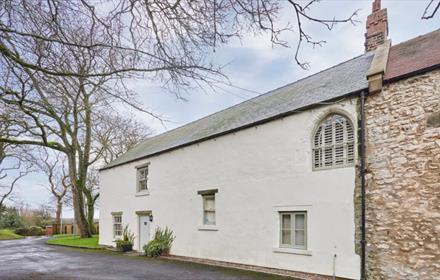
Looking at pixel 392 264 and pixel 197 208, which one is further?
pixel 197 208

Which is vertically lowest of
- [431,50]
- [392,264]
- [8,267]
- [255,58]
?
[8,267]

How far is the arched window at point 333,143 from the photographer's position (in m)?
10.3

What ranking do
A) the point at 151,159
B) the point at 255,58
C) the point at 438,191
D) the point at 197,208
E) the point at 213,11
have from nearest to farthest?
the point at 213,11
the point at 255,58
the point at 438,191
the point at 197,208
the point at 151,159

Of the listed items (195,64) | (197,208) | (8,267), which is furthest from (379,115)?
(8,267)

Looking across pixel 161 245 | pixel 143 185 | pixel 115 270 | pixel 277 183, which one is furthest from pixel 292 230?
pixel 143 185

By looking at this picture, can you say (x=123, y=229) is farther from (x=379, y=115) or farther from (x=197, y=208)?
(x=379, y=115)

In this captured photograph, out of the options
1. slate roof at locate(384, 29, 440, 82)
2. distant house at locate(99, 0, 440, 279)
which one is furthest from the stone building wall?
slate roof at locate(384, 29, 440, 82)

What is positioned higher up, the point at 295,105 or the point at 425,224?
the point at 295,105

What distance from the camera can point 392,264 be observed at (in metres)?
8.99

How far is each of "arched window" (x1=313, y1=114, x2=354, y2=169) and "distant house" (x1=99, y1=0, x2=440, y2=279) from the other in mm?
29

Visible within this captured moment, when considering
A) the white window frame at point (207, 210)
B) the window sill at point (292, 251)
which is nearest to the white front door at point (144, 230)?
the white window frame at point (207, 210)

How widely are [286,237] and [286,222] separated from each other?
45 centimetres

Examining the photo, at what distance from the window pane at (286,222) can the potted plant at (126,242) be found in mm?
10418

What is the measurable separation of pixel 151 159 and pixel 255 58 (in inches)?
505
